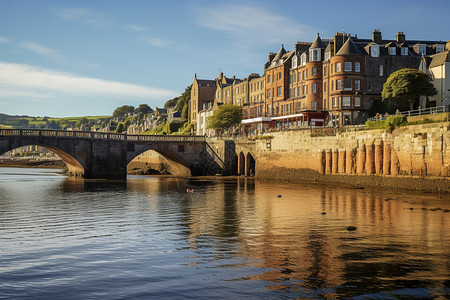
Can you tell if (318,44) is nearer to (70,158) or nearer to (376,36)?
(376,36)

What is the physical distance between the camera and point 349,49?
78.3 m

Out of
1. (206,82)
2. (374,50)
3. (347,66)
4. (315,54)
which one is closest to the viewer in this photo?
(347,66)

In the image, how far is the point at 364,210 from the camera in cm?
3712

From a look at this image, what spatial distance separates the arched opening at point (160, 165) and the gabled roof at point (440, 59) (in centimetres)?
4555

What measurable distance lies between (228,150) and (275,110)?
13.5 meters

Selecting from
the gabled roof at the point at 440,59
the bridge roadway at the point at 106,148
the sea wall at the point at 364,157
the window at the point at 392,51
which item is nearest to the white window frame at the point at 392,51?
the window at the point at 392,51

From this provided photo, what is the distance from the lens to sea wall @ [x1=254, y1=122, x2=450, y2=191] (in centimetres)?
4841

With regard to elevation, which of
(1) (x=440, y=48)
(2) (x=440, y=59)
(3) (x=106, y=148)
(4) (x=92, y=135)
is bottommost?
(3) (x=106, y=148)

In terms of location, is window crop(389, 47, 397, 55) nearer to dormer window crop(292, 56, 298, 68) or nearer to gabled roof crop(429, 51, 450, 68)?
gabled roof crop(429, 51, 450, 68)

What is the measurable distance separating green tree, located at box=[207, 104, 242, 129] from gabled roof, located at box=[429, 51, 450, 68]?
44.4 meters

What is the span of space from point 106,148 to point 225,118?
114ft

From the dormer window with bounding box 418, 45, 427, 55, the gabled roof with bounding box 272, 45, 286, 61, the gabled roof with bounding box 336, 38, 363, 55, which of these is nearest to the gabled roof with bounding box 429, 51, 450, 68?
the dormer window with bounding box 418, 45, 427, 55

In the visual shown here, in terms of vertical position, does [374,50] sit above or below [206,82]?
below

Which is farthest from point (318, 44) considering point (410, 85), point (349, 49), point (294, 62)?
point (410, 85)
